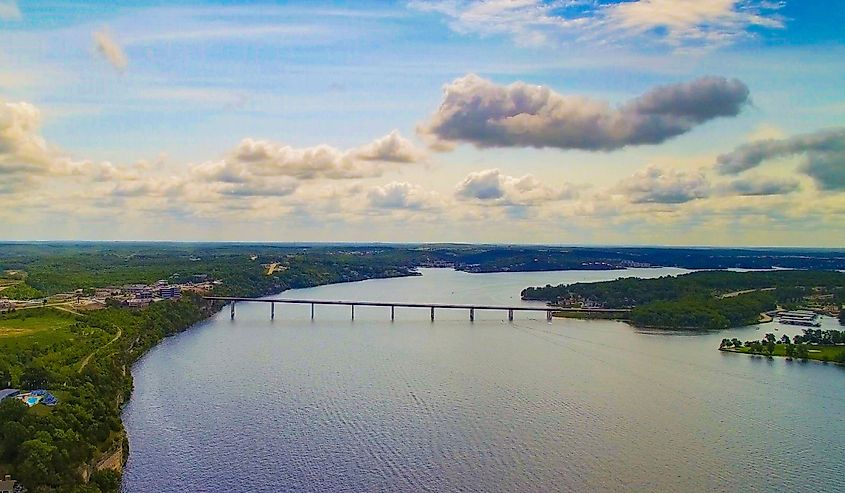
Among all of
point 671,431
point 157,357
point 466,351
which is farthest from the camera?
point 466,351

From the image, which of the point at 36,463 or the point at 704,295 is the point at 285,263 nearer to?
the point at 704,295

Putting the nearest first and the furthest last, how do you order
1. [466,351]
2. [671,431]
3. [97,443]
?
[97,443]
[671,431]
[466,351]

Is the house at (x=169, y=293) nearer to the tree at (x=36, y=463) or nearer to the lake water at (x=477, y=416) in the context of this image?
the lake water at (x=477, y=416)

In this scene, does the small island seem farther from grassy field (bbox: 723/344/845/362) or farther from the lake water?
the lake water

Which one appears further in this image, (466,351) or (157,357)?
(466,351)

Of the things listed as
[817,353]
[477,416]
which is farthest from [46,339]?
[817,353]

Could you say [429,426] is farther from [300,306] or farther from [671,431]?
[300,306]

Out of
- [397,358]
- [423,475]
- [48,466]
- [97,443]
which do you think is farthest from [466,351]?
[48,466]

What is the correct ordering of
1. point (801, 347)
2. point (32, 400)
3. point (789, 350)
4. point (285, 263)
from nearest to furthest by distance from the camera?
1. point (32, 400)
2. point (789, 350)
3. point (801, 347)
4. point (285, 263)
